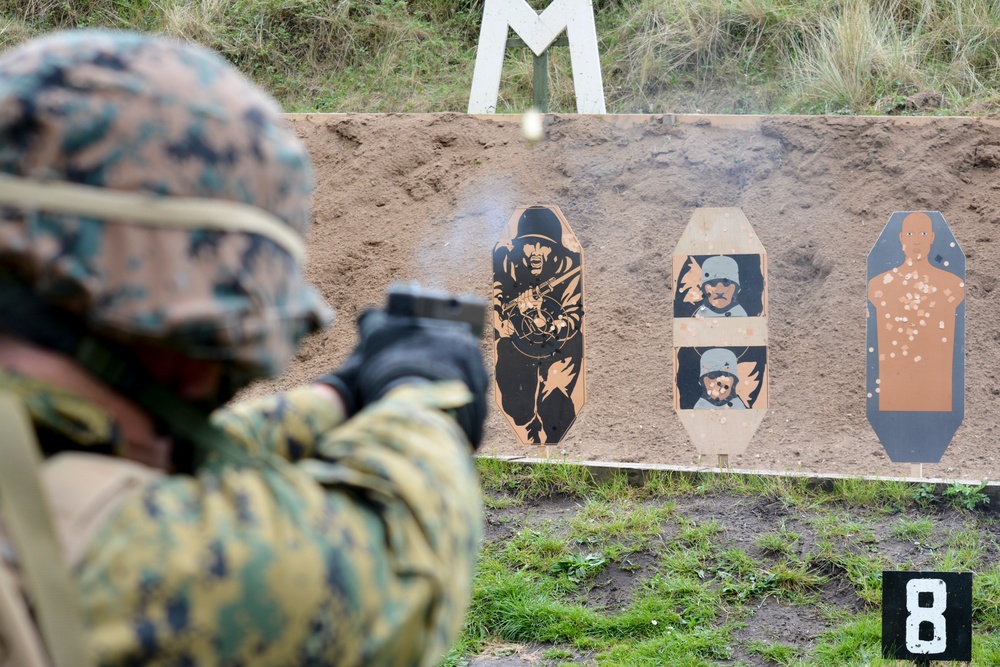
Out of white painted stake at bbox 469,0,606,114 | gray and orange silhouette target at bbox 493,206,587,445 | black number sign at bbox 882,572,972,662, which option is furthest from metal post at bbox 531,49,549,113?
black number sign at bbox 882,572,972,662

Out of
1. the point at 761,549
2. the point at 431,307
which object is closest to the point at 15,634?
the point at 431,307

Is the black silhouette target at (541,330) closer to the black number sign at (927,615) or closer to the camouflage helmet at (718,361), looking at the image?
the camouflage helmet at (718,361)

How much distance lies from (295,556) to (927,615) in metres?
2.40

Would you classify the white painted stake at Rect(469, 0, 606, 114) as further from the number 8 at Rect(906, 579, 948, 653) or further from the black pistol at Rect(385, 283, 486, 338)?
the black pistol at Rect(385, 283, 486, 338)

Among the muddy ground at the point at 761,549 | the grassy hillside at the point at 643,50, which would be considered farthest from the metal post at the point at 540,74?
the muddy ground at the point at 761,549

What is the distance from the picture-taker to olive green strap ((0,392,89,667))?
1.96ft

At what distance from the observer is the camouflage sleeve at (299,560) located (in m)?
0.62

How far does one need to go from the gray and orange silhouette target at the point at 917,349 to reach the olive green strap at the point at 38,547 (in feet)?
13.8

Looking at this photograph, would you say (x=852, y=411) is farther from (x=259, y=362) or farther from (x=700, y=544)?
(x=259, y=362)

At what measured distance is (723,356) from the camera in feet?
14.7

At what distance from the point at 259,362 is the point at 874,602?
2.90m

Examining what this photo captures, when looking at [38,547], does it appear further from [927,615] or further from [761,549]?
[761,549]

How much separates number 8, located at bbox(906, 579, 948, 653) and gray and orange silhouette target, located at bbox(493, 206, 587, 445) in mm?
2171

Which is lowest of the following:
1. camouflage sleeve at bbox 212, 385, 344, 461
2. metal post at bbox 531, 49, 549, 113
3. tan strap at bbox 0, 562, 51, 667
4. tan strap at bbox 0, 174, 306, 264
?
tan strap at bbox 0, 562, 51, 667
